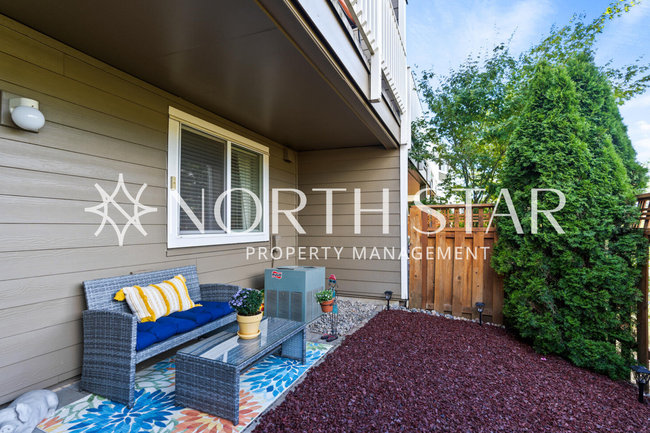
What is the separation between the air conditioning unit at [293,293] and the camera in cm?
367

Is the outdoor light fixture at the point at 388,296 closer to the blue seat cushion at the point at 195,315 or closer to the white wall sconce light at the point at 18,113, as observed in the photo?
the blue seat cushion at the point at 195,315

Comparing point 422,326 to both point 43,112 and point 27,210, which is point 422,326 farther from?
point 43,112

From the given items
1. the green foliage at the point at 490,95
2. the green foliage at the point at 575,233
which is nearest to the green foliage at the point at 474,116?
the green foliage at the point at 490,95

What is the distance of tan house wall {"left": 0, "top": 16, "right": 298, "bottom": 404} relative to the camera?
2012 millimetres

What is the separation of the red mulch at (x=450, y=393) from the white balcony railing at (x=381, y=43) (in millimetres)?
2427

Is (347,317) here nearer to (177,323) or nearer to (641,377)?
(177,323)

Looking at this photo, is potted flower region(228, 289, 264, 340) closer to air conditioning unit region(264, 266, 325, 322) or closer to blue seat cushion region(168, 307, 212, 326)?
blue seat cushion region(168, 307, 212, 326)

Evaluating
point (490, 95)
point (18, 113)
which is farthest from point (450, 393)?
point (490, 95)

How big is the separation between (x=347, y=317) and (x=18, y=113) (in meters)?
3.66

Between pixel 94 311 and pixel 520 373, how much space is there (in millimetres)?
3352

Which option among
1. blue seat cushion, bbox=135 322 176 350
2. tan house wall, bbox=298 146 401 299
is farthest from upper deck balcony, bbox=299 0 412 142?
blue seat cushion, bbox=135 322 176 350

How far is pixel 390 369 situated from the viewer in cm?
261

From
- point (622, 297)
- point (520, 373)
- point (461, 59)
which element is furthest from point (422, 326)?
point (461, 59)

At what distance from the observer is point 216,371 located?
1898 millimetres
